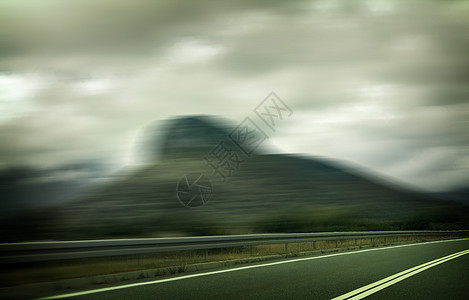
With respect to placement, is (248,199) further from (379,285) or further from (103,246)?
(103,246)

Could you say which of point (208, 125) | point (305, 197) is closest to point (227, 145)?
point (208, 125)

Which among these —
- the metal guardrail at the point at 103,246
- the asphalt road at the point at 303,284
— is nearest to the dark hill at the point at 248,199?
the metal guardrail at the point at 103,246

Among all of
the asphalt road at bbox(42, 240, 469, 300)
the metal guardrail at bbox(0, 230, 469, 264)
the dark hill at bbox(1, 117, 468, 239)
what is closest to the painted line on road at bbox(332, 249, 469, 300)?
the asphalt road at bbox(42, 240, 469, 300)

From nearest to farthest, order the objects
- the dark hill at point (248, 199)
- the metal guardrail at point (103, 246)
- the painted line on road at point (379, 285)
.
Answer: the metal guardrail at point (103, 246) < the painted line on road at point (379, 285) < the dark hill at point (248, 199)

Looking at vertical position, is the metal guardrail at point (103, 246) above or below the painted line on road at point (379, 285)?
above

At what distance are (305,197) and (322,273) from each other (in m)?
111

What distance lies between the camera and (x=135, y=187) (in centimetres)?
10856

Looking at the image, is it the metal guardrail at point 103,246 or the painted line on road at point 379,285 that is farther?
the painted line on road at point 379,285

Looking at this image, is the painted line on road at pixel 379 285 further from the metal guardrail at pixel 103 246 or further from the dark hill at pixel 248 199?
the dark hill at pixel 248 199

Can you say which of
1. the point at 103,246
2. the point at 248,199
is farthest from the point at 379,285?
the point at 248,199

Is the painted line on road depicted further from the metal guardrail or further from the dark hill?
the dark hill

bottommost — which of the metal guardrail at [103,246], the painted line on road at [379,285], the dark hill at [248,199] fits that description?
the painted line on road at [379,285]

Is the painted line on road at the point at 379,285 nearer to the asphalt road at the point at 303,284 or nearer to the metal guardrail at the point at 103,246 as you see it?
the asphalt road at the point at 303,284

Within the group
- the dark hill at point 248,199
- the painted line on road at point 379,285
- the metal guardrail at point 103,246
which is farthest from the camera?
the dark hill at point 248,199
